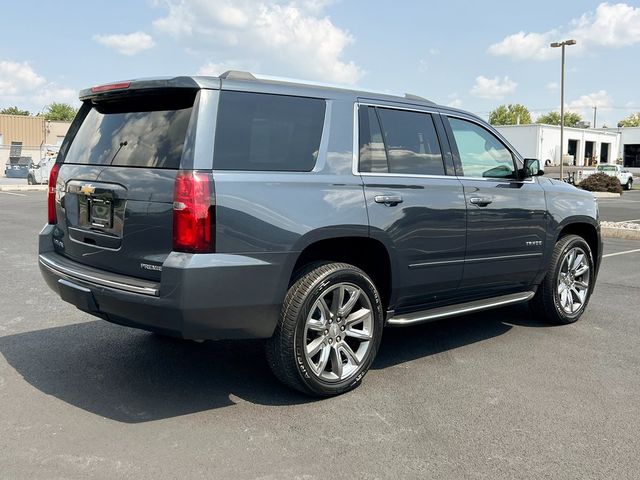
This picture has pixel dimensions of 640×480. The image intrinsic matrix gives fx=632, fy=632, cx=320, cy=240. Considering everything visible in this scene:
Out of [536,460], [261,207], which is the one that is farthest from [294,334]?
[536,460]

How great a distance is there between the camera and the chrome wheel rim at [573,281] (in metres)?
6.00

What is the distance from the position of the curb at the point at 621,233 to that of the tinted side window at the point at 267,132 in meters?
11.1

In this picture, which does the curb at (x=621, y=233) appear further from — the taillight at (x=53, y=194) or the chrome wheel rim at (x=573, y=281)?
the taillight at (x=53, y=194)

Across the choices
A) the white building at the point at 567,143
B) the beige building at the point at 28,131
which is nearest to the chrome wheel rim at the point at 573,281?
the white building at the point at 567,143

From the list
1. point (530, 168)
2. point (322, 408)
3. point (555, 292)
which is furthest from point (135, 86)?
point (555, 292)

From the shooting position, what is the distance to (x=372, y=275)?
14.8 ft

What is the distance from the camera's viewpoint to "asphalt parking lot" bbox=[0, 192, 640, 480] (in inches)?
127

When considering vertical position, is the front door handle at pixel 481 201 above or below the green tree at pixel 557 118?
below

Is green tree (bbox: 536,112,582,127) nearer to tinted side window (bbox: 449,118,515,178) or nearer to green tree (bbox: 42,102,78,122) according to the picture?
green tree (bbox: 42,102,78,122)

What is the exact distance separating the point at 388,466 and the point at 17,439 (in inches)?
78.7

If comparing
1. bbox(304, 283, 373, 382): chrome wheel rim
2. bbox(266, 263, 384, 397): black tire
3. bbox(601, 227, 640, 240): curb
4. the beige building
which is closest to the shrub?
bbox(601, 227, 640, 240): curb

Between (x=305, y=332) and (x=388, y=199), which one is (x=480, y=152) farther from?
(x=305, y=332)

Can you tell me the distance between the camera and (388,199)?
4293mm

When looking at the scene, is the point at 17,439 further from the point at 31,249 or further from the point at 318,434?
the point at 31,249
